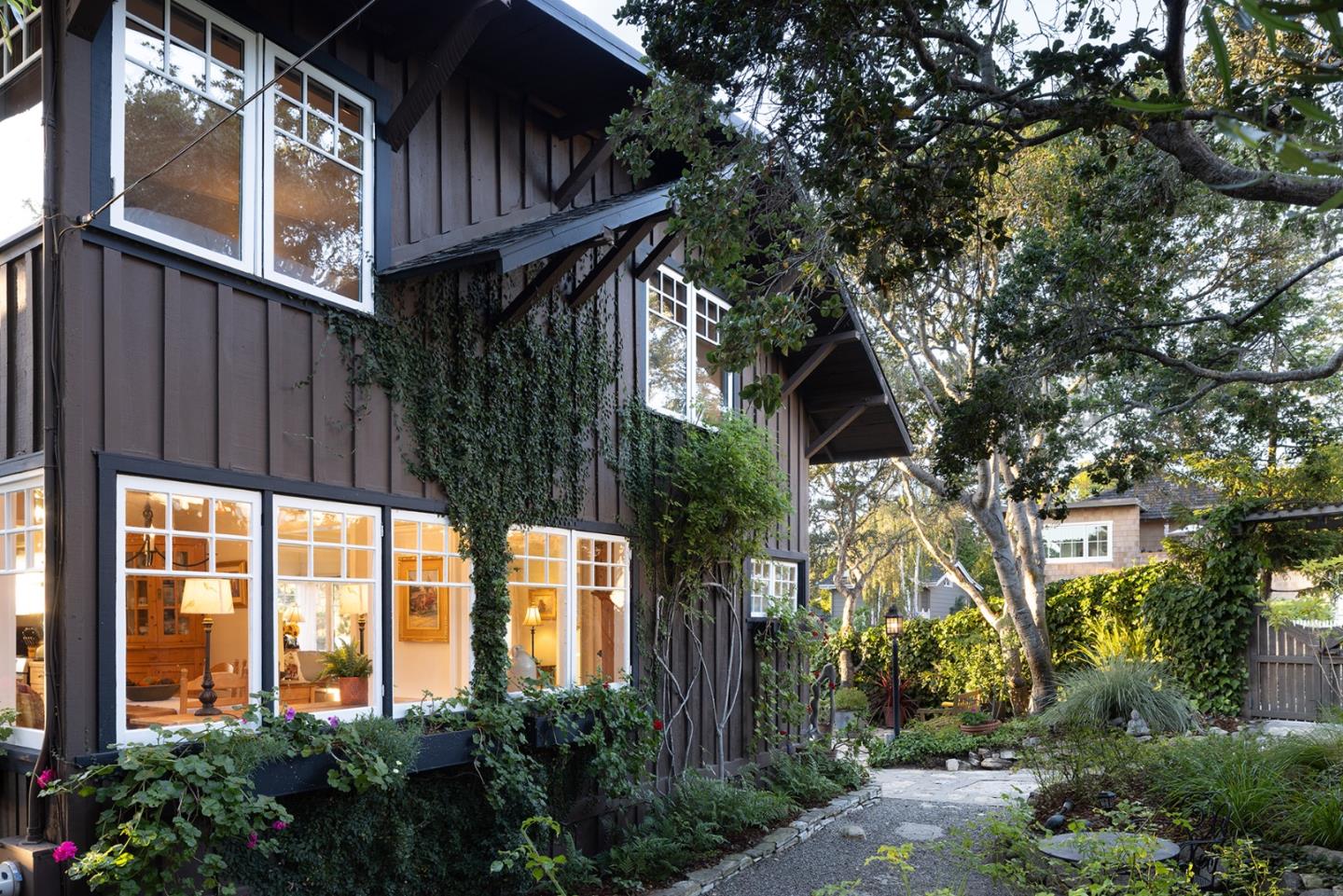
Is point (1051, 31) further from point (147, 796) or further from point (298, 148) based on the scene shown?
point (147, 796)

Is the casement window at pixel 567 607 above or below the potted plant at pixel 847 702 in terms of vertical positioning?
above

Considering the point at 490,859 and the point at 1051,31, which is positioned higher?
the point at 1051,31

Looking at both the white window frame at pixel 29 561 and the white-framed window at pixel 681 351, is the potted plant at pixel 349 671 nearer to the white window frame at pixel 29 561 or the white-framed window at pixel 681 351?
the white window frame at pixel 29 561

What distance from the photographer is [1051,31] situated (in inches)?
225

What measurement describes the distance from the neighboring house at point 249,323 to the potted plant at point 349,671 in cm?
4

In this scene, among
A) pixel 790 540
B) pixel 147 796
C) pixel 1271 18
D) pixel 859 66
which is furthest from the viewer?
pixel 790 540

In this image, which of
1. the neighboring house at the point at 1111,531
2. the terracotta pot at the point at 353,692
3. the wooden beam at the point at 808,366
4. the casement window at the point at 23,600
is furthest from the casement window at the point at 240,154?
the neighboring house at the point at 1111,531

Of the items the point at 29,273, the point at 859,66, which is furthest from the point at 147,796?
the point at 859,66

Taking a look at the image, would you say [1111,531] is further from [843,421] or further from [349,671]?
[349,671]

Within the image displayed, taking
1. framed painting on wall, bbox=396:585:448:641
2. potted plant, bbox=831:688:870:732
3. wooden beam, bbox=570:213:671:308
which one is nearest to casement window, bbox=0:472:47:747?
framed painting on wall, bbox=396:585:448:641

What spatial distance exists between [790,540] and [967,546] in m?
22.4

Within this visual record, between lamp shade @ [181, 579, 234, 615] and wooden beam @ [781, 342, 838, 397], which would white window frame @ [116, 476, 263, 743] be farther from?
wooden beam @ [781, 342, 838, 397]

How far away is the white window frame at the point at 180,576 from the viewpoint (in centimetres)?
444

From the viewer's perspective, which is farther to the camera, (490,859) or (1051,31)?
(490,859)
